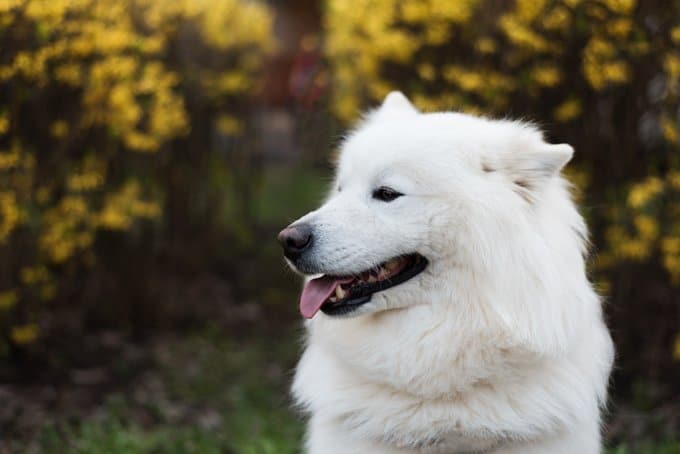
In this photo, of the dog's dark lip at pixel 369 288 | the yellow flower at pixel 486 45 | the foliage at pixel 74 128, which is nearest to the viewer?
the dog's dark lip at pixel 369 288

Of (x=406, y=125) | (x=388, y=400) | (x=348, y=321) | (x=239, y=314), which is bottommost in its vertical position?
(x=239, y=314)

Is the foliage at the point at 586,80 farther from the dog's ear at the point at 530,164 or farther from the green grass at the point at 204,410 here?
the dog's ear at the point at 530,164

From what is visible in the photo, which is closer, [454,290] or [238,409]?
[454,290]

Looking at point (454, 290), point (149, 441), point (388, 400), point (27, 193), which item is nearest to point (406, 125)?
point (454, 290)

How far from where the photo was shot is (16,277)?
506cm

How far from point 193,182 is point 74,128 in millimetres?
2004


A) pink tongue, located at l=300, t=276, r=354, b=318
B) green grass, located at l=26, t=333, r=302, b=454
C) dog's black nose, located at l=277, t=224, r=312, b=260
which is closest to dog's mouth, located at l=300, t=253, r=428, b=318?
pink tongue, located at l=300, t=276, r=354, b=318

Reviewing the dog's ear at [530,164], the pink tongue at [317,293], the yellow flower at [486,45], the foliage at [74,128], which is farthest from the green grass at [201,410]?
the yellow flower at [486,45]

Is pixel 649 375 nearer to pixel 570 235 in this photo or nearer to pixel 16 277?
pixel 570 235

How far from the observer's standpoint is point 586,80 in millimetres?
5141

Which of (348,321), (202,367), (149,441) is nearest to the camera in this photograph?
(348,321)

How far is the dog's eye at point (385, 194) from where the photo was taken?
2.96m

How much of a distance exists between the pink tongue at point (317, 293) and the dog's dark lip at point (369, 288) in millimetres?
47

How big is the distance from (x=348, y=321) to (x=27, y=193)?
9.10ft
